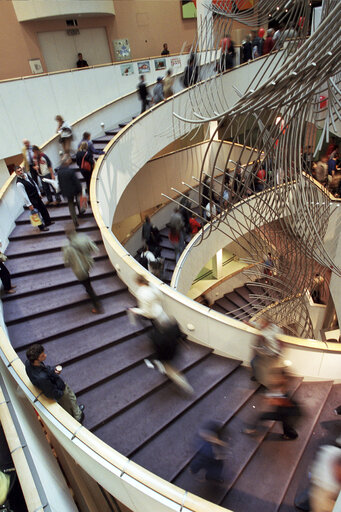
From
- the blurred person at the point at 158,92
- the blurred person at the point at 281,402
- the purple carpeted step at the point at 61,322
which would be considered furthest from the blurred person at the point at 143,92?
the blurred person at the point at 281,402

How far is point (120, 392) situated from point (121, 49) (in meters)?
13.0

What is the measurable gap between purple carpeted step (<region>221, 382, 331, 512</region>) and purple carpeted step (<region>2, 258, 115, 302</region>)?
11.0 feet

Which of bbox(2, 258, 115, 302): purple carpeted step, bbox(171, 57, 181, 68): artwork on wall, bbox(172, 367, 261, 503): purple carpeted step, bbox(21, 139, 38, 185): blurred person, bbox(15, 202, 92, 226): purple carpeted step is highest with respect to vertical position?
bbox(171, 57, 181, 68): artwork on wall

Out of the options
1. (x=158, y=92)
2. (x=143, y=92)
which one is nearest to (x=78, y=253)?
(x=158, y=92)

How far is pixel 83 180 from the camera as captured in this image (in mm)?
6934

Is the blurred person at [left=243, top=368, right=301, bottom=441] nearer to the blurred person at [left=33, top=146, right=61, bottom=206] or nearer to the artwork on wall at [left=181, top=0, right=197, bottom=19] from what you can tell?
the blurred person at [left=33, top=146, right=61, bottom=206]

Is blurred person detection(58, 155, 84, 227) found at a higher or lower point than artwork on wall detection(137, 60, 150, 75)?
lower

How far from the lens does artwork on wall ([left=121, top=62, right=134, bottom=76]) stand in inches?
415

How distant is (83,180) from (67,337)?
12.5 feet

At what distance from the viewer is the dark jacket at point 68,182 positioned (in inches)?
207

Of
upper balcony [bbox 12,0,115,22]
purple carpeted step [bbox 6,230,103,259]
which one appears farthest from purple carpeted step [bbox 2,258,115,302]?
upper balcony [bbox 12,0,115,22]

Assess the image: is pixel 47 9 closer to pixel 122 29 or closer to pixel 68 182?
pixel 122 29

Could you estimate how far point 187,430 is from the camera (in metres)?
3.63

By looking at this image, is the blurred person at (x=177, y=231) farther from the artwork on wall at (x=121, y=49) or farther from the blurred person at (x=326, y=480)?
the artwork on wall at (x=121, y=49)
